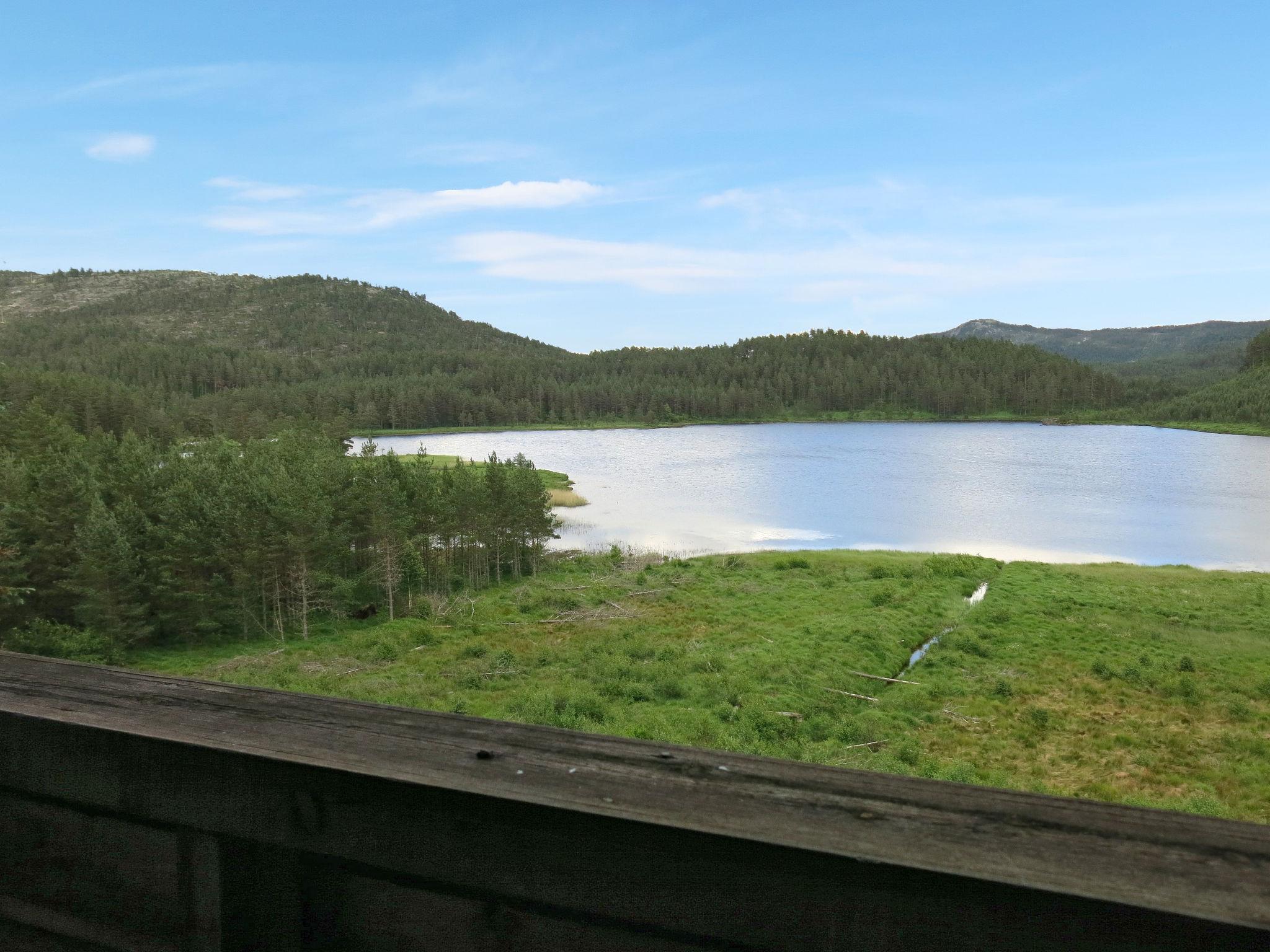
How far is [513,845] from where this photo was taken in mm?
1346

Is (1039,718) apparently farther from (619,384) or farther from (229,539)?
(619,384)

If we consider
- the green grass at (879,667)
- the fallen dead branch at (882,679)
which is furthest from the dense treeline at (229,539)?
the fallen dead branch at (882,679)

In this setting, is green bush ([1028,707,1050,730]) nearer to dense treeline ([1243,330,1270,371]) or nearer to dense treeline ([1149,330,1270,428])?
dense treeline ([1149,330,1270,428])

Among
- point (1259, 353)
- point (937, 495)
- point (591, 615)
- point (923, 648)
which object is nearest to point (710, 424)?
point (937, 495)

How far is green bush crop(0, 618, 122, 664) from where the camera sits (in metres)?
22.1

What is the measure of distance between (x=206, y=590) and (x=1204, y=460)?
84.4m

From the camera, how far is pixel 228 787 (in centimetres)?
153

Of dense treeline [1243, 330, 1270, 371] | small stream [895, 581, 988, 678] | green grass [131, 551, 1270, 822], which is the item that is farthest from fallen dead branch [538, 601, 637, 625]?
dense treeline [1243, 330, 1270, 371]

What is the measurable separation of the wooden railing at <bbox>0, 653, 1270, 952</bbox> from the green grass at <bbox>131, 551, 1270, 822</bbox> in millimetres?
8945

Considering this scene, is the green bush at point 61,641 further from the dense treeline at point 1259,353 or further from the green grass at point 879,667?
the dense treeline at point 1259,353

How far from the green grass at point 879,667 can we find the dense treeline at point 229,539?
5.28ft

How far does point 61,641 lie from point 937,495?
2052 inches

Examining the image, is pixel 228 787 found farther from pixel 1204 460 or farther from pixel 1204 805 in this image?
pixel 1204 460

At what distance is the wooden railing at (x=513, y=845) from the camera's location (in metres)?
1.14
